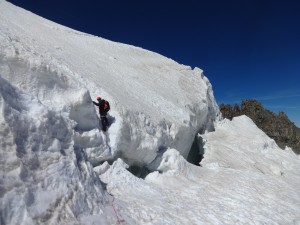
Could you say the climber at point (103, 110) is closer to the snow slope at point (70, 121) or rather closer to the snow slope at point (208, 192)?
the snow slope at point (70, 121)

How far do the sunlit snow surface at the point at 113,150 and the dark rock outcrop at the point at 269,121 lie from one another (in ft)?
66.4

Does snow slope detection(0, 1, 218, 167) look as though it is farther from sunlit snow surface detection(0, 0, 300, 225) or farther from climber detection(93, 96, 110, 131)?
climber detection(93, 96, 110, 131)

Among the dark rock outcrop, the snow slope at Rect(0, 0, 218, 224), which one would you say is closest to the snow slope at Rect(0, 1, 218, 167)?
the snow slope at Rect(0, 0, 218, 224)

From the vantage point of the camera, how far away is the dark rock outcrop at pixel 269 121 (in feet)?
170

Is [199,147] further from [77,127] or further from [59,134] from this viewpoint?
[59,134]

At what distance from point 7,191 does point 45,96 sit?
6.58 meters

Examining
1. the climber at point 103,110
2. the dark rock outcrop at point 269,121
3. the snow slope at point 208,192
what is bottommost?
the snow slope at point 208,192

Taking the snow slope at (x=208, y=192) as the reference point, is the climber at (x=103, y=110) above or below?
above

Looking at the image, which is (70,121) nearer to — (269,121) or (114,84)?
(114,84)

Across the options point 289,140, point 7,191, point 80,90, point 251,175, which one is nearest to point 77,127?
point 80,90

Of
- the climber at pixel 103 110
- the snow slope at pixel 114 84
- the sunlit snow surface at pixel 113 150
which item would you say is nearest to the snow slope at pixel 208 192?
the sunlit snow surface at pixel 113 150

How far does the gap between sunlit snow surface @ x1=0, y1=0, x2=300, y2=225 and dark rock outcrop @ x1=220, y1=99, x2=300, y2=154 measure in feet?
66.4

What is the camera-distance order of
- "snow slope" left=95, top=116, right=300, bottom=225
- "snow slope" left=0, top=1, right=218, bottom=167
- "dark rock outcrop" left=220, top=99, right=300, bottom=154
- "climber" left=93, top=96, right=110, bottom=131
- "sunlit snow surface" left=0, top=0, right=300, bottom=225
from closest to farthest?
1. "sunlit snow surface" left=0, top=0, right=300, bottom=225
2. "snow slope" left=95, top=116, right=300, bottom=225
3. "snow slope" left=0, top=1, right=218, bottom=167
4. "climber" left=93, top=96, right=110, bottom=131
5. "dark rock outcrop" left=220, top=99, right=300, bottom=154

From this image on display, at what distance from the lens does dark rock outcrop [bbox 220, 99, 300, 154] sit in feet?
170
